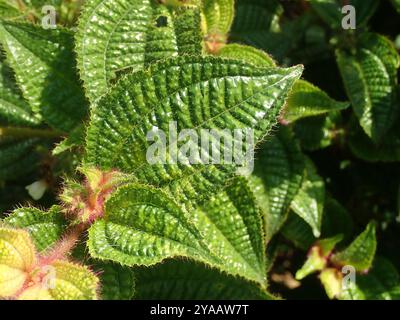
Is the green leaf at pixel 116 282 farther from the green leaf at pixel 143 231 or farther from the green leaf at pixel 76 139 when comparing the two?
the green leaf at pixel 76 139

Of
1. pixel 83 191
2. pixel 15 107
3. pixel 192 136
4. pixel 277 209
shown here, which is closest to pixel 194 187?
pixel 192 136

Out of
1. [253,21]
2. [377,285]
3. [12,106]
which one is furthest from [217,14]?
[377,285]

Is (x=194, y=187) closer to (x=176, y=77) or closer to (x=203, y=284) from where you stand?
(x=176, y=77)

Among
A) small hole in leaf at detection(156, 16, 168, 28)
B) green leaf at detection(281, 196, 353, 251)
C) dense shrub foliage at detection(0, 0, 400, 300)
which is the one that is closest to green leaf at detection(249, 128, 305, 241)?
dense shrub foliage at detection(0, 0, 400, 300)

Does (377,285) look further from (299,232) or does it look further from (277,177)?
(277,177)

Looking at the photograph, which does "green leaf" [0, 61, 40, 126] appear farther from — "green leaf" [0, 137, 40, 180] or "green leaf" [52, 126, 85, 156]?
"green leaf" [52, 126, 85, 156]
